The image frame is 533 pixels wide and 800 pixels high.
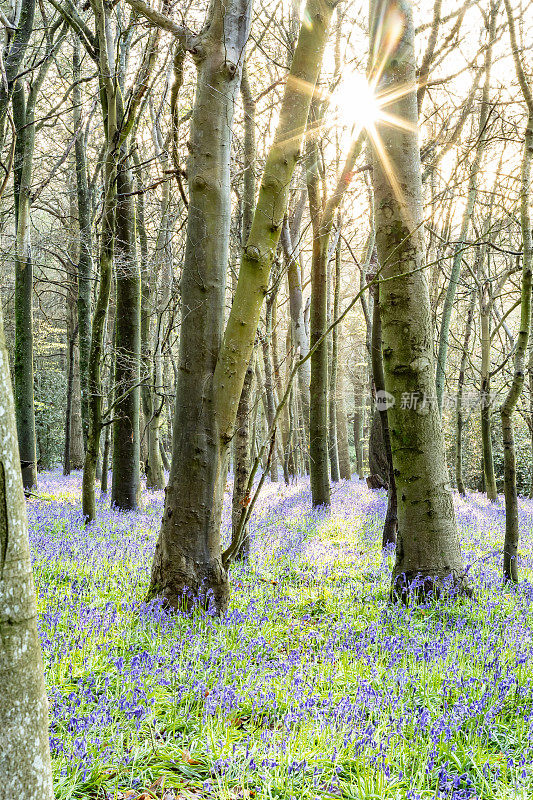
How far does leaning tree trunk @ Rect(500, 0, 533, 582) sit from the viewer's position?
4633 millimetres

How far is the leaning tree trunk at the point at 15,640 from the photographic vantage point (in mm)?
A: 1155

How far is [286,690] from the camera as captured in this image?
2.83 meters

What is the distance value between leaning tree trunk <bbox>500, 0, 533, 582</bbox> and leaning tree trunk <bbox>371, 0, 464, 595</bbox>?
75cm

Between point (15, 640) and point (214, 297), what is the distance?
3371 millimetres

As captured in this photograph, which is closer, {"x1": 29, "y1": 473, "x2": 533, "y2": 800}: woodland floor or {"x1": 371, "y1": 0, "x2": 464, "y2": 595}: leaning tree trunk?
{"x1": 29, "y1": 473, "x2": 533, "y2": 800}: woodland floor

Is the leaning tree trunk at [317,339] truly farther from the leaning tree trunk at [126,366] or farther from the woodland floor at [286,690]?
the woodland floor at [286,690]

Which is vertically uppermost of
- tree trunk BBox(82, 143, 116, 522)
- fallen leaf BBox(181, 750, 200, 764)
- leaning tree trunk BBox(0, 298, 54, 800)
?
tree trunk BBox(82, 143, 116, 522)

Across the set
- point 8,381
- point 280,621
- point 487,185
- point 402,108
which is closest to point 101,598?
point 280,621

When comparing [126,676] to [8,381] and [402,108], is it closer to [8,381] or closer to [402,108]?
[8,381]

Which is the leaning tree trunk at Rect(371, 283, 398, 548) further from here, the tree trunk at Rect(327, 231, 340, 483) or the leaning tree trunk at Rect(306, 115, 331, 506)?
the tree trunk at Rect(327, 231, 340, 483)

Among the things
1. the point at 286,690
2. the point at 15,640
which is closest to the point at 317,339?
the point at 286,690

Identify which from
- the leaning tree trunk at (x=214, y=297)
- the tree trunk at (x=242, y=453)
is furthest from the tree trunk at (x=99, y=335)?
the leaning tree trunk at (x=214, y=297)

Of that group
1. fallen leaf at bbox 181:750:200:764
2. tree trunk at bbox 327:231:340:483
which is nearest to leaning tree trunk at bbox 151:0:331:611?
fallen leaf at bbox 181:750:200:764

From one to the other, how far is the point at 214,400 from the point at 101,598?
73.6 inches
